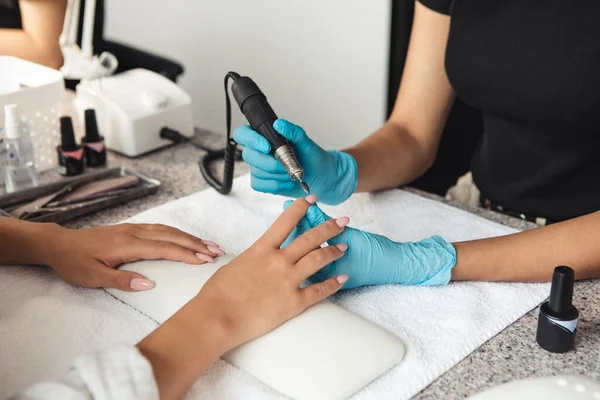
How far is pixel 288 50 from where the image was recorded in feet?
7.88

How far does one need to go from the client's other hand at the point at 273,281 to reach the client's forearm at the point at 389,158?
0.34 meters

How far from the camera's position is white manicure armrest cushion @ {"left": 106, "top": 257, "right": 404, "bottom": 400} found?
0.75m

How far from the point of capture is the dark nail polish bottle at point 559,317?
2.59ft

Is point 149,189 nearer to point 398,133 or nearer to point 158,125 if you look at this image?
point 158,125

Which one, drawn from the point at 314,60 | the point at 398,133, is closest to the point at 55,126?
the point at 398,133

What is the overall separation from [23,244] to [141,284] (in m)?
0.23

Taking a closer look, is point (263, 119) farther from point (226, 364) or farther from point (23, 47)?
point (23, 47)

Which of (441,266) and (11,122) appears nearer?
(441,266)

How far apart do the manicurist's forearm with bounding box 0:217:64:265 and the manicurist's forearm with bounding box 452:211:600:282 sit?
2.04 ft

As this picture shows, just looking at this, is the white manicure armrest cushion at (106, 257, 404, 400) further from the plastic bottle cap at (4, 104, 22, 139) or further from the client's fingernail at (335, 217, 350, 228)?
the plastic bottle cap at (4, 104, 22, 139)

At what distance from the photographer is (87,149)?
1.37 m

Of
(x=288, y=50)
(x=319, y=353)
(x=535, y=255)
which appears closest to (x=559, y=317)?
(x=535, y=255)

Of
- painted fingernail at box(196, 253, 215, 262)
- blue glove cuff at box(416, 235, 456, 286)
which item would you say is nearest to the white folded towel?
blue glove cuff at box(416, 235, 456, 286)

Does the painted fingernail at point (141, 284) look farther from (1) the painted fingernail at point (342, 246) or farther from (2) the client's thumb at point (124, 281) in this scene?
(1) the painted fingernail at point (342, 246)
